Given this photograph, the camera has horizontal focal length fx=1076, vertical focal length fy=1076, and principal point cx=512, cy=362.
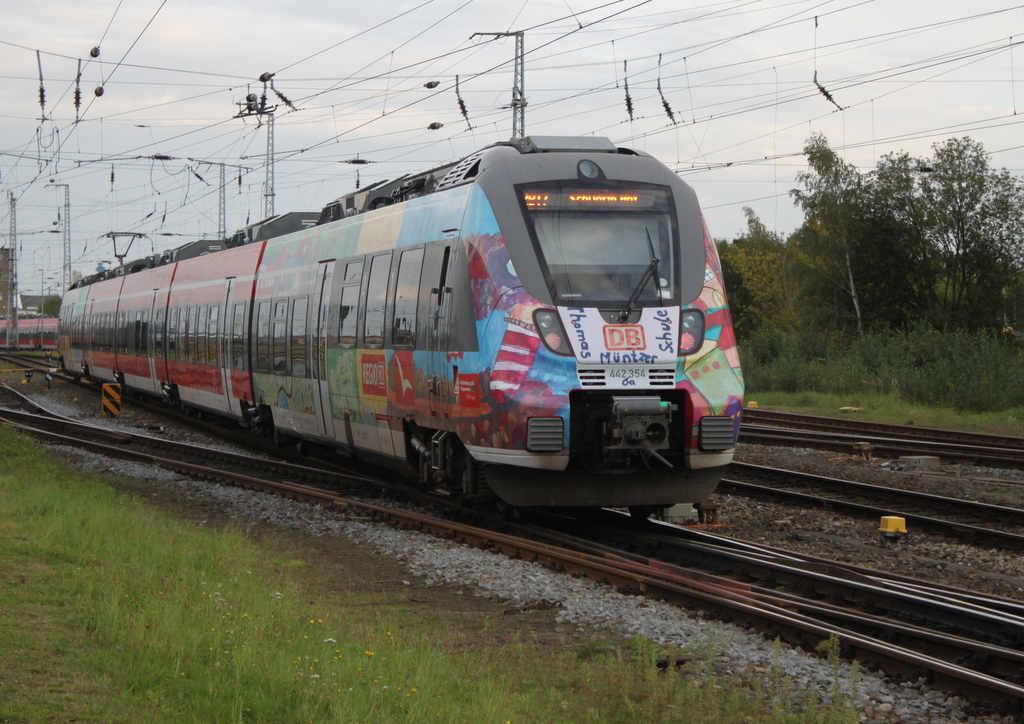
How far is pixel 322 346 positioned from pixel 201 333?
8.97 metres

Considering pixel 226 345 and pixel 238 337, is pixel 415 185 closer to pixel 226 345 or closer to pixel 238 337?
pixel 238 337

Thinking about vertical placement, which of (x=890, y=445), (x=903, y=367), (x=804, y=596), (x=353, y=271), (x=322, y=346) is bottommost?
(x=804, y=596)

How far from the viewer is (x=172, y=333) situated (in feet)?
85.0

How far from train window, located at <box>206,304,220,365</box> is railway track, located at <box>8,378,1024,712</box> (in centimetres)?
1065

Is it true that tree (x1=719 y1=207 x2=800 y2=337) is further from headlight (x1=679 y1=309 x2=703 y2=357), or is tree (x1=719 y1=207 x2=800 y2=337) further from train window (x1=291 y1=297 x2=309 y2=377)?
headlight (x1=679 y1=309 x2=703 y2=357)

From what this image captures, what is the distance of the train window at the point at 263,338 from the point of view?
1784cm

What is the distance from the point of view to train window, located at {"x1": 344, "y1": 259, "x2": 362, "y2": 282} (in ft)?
45.1

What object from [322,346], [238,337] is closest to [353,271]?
[322,346]

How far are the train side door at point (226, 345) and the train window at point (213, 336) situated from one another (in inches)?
11.6

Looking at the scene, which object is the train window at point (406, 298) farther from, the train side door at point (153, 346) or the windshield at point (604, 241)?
the train side door at point (153, 346)

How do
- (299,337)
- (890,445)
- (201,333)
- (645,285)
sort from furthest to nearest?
(201,333), (890,445), (299,337), (645,285)

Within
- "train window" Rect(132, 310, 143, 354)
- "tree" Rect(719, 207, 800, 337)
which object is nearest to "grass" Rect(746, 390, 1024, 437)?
"train window" Rect(132, 310, 143, 354)

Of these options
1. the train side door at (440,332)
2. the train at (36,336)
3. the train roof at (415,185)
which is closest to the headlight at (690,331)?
the train roof at (415,185)

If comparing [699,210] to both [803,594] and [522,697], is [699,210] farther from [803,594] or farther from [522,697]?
[522,697]
